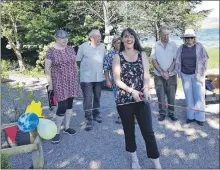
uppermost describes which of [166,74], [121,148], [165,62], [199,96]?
[165,62]

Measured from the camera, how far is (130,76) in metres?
3.02

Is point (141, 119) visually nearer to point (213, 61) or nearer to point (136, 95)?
point (136, 95)

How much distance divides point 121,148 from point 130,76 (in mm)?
1286

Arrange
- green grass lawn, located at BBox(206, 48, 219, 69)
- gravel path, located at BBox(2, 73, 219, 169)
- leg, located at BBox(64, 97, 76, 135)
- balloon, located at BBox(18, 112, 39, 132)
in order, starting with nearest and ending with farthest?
balloon, located at BBox(18, 112, 39, 132) < gravel path, located at BBox(2, 73, 219, 169) < leg, located at BBox(64, 97, 76, 135) < green grass lawn, located at BBox(206, 48, 219, 69)

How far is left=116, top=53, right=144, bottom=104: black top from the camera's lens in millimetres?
3008

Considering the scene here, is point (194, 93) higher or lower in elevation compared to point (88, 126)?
higher

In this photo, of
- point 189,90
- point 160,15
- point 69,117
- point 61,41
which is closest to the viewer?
point 61,41

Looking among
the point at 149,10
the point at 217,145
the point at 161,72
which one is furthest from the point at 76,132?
the point at 149,10

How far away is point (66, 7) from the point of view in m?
12.5

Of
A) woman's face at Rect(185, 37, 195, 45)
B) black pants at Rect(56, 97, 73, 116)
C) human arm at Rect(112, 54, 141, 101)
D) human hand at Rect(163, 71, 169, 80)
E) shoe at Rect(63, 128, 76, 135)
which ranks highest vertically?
woman's face at Rect(185, 37, 195, 45)

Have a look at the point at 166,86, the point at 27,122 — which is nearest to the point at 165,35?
the point at 166,86

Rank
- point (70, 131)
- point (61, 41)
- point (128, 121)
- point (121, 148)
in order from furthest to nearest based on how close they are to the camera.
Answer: point (70, 131), point (121, 148), point (61, 41), point (128, 121)

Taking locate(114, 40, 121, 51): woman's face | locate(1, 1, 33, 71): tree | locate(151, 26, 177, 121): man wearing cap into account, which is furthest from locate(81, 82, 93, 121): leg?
locate(1, 1, 33, 71): tree

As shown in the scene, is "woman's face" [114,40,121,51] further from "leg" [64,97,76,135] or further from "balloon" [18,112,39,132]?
"balloon" [18,112,39,132]
